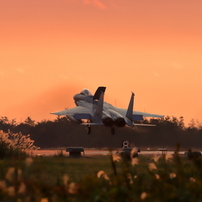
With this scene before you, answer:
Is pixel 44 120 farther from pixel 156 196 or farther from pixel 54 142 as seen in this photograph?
pixel 156 196

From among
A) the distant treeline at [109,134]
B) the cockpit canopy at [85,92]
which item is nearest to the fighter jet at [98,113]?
the cockpit canopy at [85,92]

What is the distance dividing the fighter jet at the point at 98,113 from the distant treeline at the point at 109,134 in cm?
1486

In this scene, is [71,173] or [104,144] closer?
[71,173]

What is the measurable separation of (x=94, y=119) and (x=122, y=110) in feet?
19.0

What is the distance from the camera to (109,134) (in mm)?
→ 87125

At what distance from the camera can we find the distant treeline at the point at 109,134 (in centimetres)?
7650

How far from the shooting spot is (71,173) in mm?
19609

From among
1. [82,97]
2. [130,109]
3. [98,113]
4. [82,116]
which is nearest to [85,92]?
[82,97]

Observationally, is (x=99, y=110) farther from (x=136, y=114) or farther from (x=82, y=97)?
(x=136, y=114)

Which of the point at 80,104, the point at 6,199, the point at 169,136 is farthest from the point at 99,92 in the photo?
the point at 6,199

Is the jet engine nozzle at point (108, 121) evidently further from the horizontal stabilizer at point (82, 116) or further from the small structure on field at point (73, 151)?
the small structure on field at point (73, 151)

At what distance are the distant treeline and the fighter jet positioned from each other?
48.8 ft

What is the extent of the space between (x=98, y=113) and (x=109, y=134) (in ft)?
106

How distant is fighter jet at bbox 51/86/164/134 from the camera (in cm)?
5256
